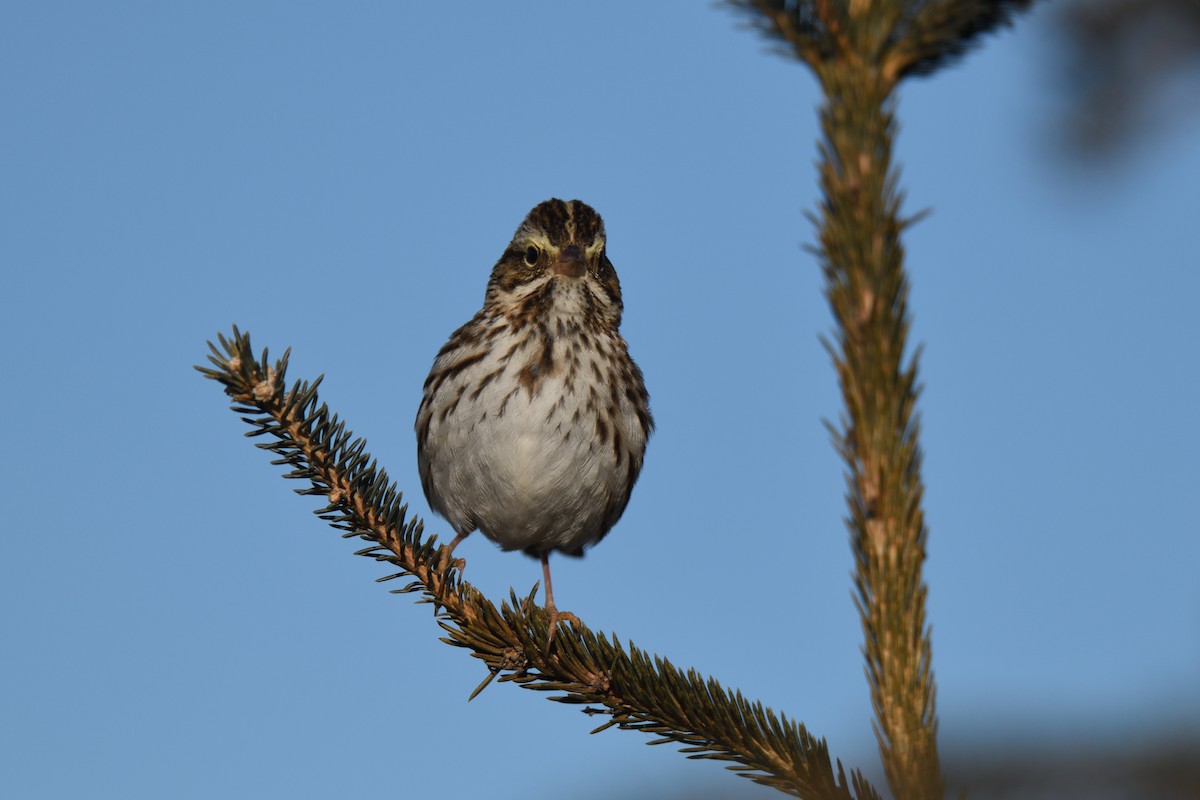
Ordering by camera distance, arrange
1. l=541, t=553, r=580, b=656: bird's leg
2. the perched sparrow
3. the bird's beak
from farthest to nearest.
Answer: the bird's beak
the perched sparrow
l=541, t=553, r=580, b=656: bird's leg

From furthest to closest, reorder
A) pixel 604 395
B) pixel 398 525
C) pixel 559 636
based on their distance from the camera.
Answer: pixel 604 395
pixel 398 525
pixel 559 636

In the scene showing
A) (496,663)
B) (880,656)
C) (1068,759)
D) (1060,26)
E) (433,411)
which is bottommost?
(1068,759)

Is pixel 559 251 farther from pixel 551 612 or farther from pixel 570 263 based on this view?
pixel 551 612

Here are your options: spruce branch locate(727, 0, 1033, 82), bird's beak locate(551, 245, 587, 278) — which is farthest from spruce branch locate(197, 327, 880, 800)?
bird's beak locate(551, 245, 587, 278)

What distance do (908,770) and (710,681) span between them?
124cm

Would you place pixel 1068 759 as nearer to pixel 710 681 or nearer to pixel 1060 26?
pixel 710 681

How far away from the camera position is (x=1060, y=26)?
18.4 ft

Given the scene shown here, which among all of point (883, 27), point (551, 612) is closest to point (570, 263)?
point (551, 612)

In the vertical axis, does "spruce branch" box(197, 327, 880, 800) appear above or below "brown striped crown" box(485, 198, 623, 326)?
below

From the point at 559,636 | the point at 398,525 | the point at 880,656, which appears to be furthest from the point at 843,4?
the point at 398,525

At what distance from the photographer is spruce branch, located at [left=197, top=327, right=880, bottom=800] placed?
144 inches

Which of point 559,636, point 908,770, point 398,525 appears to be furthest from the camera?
point 398,525

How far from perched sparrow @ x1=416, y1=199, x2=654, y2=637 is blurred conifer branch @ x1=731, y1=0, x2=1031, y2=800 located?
174 inches

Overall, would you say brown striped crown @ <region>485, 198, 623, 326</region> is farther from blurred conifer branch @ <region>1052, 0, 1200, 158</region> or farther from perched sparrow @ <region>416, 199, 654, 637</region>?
blurred conifer branch @ <region>1052, 0, 1200, 158</region>
